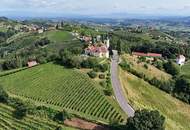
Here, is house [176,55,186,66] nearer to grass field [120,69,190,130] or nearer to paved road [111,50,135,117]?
paved road [111,50,135,117]

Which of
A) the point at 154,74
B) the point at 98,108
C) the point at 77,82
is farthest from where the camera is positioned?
the point at 154,74

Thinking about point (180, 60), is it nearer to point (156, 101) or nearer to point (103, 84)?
point (156, 101)

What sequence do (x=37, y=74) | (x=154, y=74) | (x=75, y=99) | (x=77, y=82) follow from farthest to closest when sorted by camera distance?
(x=154, y=74) → (x=37, y=74) → (x=77, y=82) → (x=75, y=99)

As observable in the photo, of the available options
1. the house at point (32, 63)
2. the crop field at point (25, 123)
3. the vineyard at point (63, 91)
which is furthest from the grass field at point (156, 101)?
the house at point (32, 63)

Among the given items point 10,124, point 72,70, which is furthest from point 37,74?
point 10,124

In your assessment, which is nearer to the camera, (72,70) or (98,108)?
(98,108)

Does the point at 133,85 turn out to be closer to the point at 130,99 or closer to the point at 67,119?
the point at 130,99
